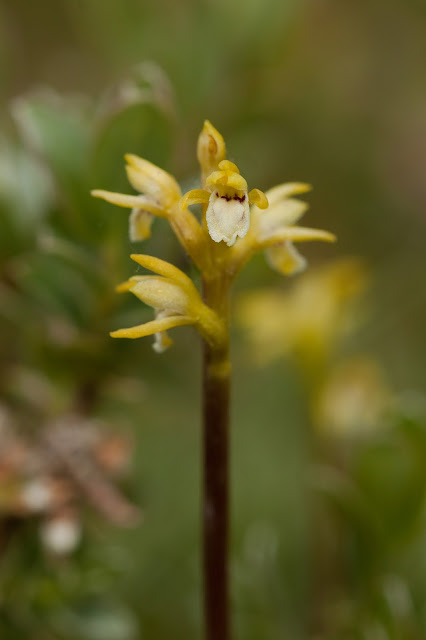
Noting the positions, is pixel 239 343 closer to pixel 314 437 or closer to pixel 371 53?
pixel 314 437

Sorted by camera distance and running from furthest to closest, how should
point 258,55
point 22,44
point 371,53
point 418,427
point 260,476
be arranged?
point 371,53 < point 22,44 < point 260,476 < point 258,55 < point 418,427

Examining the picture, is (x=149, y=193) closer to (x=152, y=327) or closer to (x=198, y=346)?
(x=152, y=327)

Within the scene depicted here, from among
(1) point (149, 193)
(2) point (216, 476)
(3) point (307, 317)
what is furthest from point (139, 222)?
(3) point (307, 317)

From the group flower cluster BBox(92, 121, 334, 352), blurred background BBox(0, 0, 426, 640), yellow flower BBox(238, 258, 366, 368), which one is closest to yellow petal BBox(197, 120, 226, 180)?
flower cluster BBox(92, 121, 334, 352)

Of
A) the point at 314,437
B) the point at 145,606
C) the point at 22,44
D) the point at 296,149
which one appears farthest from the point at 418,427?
the point at 22,44

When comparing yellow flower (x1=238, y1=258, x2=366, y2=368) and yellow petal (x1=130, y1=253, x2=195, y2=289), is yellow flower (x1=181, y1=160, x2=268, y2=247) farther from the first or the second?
yellow flower (x1=238, y1=258, x2=366, y2=368)

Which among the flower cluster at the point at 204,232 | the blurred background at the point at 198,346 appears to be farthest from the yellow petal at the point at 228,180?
the blurred background at the point at 198,346
